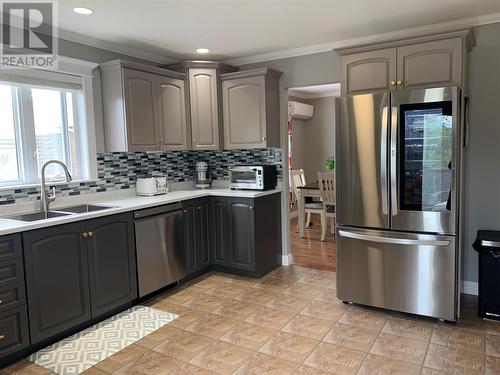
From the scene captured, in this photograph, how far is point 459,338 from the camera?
2643mm

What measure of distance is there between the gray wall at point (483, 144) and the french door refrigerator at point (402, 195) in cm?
72

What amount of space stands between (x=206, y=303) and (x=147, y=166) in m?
1.62

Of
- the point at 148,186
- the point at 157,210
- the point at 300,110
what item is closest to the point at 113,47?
the point at 148,186

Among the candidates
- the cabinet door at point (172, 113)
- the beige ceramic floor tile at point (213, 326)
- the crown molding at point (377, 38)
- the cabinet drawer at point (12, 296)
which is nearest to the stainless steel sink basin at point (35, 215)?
the cabinet drawer at point (12, 296)

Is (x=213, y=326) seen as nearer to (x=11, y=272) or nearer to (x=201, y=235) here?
(x=201, y=235)

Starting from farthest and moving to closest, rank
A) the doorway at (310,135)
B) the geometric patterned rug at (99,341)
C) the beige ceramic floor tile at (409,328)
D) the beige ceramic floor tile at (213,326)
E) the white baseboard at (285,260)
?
the doorway at (310,135) → the white baseboard at (285,260) → the beige ceramic floor tile at (213,326) → the beige ceramic floor tile at (409,328) → the geometric patterned rug at (99,341)

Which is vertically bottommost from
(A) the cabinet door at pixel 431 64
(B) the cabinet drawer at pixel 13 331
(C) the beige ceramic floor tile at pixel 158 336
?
(C) the beige ceramic floor tile at pixel 158 336

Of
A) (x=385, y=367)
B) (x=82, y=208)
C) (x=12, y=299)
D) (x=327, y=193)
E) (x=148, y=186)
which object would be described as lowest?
(x=385, y=367)

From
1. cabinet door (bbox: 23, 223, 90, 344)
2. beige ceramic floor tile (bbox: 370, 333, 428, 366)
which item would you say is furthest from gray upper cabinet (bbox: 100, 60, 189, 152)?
beige ceramic floor tile (bbox: 370, 333, 428, 366)

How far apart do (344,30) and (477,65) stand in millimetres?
1143

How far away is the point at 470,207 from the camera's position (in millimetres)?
3326

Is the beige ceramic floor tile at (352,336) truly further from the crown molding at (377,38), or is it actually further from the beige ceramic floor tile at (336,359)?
the crown molding at (377,38)

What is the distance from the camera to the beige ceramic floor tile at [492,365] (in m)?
2.24

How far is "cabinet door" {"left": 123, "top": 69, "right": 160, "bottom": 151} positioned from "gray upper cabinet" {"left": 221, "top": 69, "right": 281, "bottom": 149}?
81 centimetres
